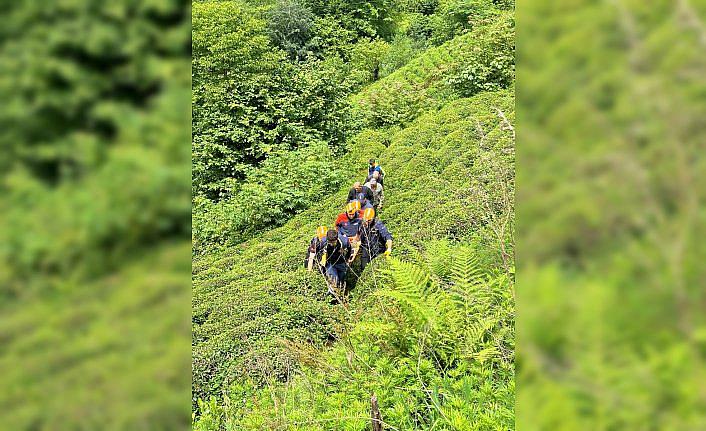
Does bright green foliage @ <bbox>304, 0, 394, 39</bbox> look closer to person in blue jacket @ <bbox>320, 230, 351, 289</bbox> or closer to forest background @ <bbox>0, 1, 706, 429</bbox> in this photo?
person in blue jacket @ <bbox>320, 230, 351, 289</bbox>

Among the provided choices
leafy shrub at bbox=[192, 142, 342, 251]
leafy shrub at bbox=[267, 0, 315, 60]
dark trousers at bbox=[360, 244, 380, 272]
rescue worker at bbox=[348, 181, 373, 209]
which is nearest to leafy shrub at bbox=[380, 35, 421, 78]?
leafy shrub at bbox=[267, 0, 315, 60]

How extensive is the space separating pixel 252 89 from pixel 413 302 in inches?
327

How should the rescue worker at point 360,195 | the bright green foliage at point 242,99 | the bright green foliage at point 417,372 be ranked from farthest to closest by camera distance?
1. the bright green foliage at point 242,99
2. the rescue worker at point 360,195
3. the bright green foliage at point 417,372

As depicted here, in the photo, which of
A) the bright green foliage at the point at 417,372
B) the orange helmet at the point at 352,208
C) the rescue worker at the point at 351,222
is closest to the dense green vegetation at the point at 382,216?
the bright green foliage at the point at 417,372

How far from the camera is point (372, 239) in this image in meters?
3.70

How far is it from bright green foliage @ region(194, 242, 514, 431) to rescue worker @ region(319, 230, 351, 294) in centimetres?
122

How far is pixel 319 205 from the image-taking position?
305 inches

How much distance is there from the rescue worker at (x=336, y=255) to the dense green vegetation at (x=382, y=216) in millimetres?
148

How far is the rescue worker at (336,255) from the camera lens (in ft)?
11.2
